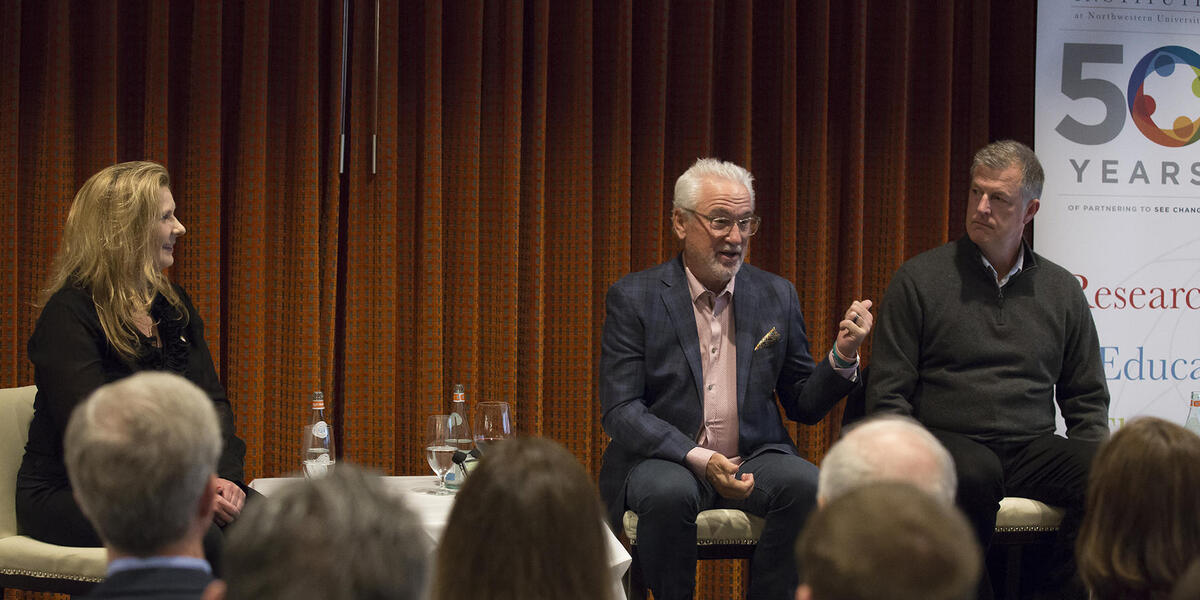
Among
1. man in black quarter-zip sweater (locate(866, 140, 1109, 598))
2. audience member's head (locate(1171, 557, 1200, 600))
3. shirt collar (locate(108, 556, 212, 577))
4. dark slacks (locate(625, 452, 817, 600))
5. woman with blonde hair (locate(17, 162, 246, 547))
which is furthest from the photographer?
man in black quarter-zip sweater (locate(866, 140, 1109, 598))

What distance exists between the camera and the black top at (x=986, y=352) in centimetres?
310

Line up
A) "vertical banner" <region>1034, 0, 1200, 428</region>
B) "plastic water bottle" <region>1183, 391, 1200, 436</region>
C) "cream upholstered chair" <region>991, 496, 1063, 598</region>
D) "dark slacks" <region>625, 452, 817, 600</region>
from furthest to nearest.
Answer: "vertical banner" <region>1034, 0, 1200, 428</region>
"plastic water bottle" <region>1183, 391, 1200, 436</region>
"cream upholstered chair" <region>991, 496, 1063, 598</region>
"dark slacks" <region>625, 452, 817, 600</region>

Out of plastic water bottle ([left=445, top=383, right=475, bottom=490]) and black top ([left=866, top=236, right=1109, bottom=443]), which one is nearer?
plastic water bottle ([left=445, top=383, right=475, bottom=490])

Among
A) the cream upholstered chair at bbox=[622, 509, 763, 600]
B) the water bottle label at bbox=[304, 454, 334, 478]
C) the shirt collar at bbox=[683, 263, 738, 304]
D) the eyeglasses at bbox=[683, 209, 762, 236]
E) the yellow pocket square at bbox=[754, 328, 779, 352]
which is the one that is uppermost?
the eyeglasses at bbox=[683, 209, 762, 236]

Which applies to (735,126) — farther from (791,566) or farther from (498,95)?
(791,566)

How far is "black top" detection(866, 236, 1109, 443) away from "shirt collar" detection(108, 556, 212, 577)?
6.99ft

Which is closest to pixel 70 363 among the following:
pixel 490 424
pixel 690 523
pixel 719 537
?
pixel 490 424

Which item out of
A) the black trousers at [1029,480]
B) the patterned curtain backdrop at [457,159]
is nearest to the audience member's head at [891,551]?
the black trousers at [1029,480]

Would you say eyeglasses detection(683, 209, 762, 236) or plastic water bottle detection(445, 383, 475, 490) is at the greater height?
eyeglasses detection(683, 209, 762, 236)

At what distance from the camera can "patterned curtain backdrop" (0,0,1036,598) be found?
3.31 metres

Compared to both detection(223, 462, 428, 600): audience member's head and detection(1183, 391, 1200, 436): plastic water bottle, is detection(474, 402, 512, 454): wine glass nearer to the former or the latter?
detection(223, 462, 428, 600): audience member's head

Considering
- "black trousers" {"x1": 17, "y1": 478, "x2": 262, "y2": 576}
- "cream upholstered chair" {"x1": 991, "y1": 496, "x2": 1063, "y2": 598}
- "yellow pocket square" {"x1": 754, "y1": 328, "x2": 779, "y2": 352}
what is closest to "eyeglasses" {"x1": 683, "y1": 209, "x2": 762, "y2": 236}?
"yellow pocket square" {"x1": 754, "y1": 328, "x2": 779, "y2": 352}

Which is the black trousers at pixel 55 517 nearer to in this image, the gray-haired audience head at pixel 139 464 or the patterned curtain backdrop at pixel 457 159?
the patterned curtain backdrop at pixel 457 159

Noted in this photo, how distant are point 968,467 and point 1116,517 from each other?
125 centimetres
